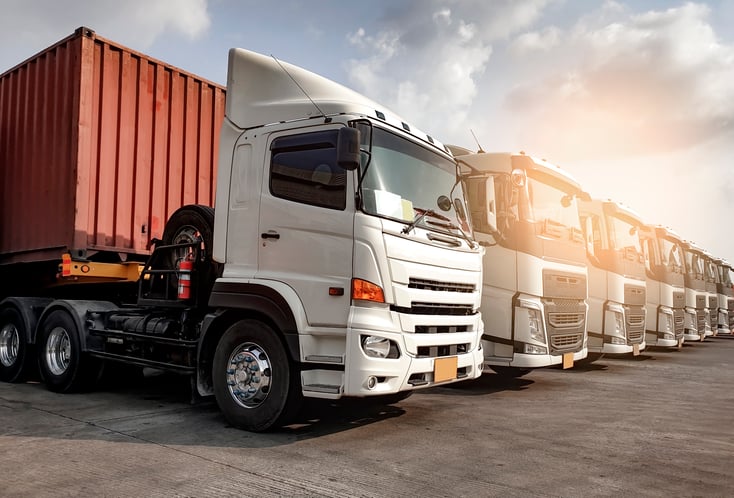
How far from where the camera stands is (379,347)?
478 centimetres

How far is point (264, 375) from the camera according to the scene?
5168 mm

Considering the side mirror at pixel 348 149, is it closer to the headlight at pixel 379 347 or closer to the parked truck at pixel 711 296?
the headlight at pixel 379 347

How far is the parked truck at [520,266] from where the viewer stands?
23.8 ft

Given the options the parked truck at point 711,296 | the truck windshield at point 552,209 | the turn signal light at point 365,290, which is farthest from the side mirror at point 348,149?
the parked truck at point 711,296

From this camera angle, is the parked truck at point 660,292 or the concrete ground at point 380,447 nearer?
the concrete ground at point 380,447

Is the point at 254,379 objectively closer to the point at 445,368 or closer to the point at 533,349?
the point at 445,368

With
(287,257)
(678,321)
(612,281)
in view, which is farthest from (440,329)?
(678,321)

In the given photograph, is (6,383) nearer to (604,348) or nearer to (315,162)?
(315,162)

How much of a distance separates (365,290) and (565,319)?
3.90 m

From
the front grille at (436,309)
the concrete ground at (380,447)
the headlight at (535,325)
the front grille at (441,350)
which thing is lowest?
the concrete ground at (380,447)

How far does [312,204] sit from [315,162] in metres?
A: 0.36

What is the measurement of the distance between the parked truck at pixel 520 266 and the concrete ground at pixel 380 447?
0.65 meters

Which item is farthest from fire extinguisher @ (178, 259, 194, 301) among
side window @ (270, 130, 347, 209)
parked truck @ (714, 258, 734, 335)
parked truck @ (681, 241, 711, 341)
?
parked truck @ (714, 258, 734, 335)

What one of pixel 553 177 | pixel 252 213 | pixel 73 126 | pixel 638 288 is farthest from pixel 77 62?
pixel 638 288
